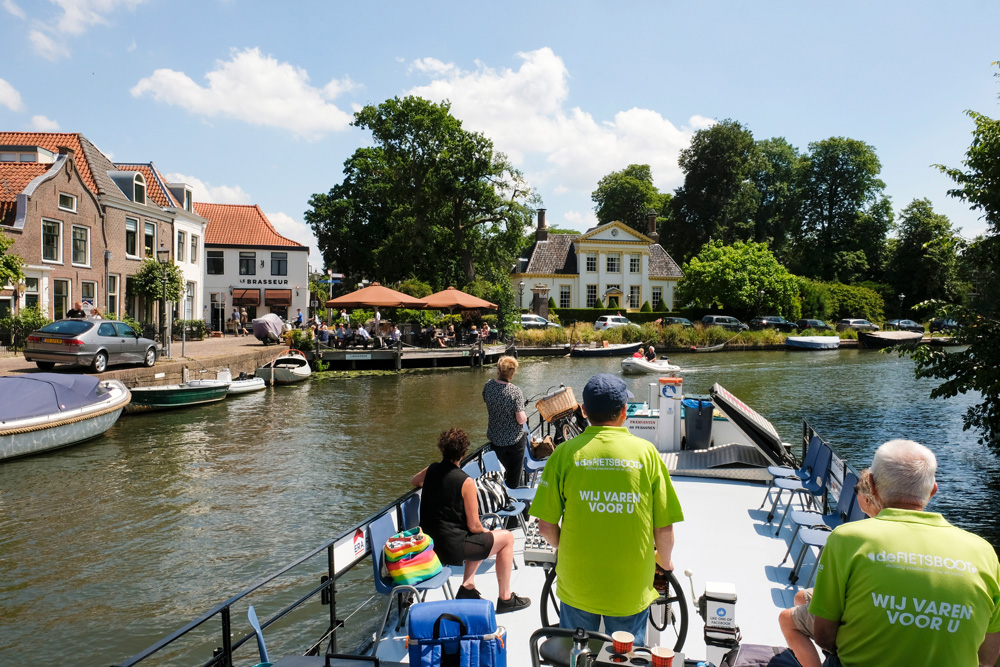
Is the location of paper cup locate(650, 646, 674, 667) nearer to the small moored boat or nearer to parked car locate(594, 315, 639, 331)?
the small moored boat

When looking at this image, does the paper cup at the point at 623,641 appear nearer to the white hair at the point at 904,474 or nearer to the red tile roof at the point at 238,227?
the white hair at the point at 904,474

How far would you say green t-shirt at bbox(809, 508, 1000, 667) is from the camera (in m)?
2.04

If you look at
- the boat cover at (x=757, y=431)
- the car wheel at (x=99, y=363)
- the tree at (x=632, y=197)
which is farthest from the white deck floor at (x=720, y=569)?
the tree at (x=632, y=197)

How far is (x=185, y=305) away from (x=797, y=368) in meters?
29.5

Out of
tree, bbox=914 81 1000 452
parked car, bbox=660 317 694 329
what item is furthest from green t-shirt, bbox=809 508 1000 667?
parked car, bbox=660 317 694 329

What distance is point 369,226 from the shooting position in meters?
50.6

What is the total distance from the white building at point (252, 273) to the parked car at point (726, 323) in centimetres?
2606

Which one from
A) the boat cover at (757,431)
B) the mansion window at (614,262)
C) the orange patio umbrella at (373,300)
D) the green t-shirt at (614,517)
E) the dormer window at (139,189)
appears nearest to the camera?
the green t-shirt at (614,517)

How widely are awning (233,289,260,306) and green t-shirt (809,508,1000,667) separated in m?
42.5

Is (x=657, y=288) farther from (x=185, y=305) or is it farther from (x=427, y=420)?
(x=427, y=420)

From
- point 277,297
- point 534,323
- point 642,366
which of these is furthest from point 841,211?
point 277,297

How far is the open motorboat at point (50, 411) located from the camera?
12.5 meters

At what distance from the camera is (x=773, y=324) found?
47.0 metres

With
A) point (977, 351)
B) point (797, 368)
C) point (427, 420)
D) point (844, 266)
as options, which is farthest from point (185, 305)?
point (844, 266)
